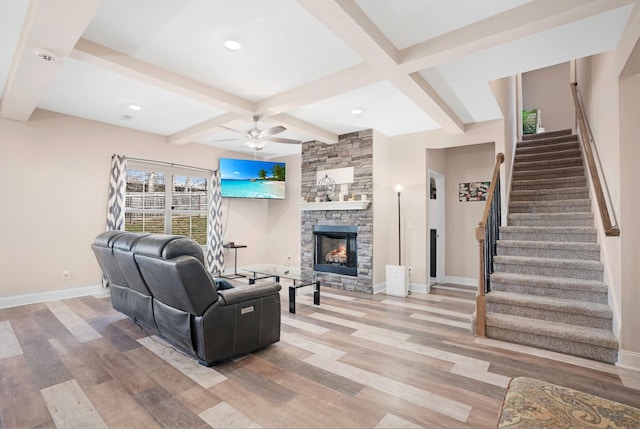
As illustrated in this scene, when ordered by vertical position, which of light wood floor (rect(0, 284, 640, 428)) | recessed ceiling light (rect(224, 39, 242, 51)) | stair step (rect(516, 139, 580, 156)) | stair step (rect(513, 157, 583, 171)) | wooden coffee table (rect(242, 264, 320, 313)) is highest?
recessed ceiling light (rect(224, 39, 242, 51))

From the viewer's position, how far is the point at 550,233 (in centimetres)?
406

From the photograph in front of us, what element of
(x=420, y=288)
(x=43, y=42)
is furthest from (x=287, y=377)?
(x=420, y=288)

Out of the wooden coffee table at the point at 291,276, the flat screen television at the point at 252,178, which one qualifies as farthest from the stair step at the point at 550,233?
the flat screen television at the point at 252,178

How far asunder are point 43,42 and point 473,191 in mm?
6255

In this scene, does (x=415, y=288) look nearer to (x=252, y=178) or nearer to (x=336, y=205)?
(x=336, y=205)

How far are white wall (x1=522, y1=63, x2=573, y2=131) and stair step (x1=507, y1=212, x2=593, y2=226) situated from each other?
4422 millimetres

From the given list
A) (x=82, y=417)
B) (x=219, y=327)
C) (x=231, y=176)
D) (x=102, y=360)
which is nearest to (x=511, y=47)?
(x=219, y=327)

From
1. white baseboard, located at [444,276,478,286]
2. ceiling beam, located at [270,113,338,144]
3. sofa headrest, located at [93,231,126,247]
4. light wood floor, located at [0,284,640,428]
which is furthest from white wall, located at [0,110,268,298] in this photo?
white baseboard, located at [444,276,478,286]

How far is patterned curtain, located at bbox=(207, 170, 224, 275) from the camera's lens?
665 centimetres

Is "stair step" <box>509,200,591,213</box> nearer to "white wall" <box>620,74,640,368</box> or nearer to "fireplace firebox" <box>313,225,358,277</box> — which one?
"white wall" <box>620,74,640,368</box>

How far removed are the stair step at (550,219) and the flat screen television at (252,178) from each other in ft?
15.1

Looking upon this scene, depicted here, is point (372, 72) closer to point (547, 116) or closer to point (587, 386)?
point (587, 386)

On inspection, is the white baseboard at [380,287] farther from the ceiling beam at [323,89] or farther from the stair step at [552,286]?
the ceiling beam at [323,89]

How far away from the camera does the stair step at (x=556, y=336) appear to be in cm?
282
